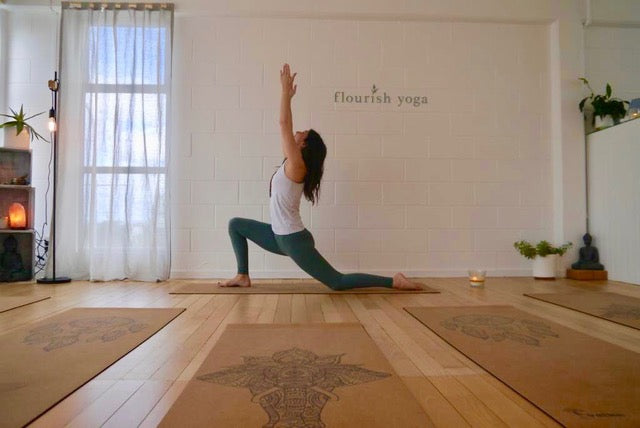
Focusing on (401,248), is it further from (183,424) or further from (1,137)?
(1,137)

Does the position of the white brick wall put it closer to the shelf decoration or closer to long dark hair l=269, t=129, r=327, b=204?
long dark hair l=269, t=129, r=327, b=204

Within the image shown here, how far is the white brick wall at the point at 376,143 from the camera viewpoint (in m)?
3.80

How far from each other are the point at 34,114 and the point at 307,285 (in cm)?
280

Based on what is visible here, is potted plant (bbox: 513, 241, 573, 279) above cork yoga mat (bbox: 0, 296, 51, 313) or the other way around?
above

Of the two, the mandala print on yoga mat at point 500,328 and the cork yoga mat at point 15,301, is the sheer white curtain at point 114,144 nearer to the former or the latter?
the cork yoga mat at point 15,301

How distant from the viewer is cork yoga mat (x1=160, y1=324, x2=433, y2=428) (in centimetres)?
97

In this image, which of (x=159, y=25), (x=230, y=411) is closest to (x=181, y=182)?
(x=159, y=25)

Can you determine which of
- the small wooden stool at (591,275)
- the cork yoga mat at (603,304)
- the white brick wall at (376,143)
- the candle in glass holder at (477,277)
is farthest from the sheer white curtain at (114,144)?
the small wooden stool at (591,275)

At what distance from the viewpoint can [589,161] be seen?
3920 mm

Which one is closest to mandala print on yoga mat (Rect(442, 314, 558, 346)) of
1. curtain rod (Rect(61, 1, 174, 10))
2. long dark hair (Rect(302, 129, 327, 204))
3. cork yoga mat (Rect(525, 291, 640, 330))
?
cork yoga mat (Rect(525, 291, 640, 330))

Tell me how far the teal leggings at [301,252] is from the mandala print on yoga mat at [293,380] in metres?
1.28

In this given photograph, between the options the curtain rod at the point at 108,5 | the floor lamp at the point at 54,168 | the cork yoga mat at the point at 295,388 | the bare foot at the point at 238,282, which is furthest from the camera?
the curtain rod at the point at 108,5

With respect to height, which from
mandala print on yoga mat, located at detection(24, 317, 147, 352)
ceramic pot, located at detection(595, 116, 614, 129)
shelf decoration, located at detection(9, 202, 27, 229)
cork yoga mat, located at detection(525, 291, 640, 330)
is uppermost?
ceramic pot, located at detection(595, 116, 614, 129)

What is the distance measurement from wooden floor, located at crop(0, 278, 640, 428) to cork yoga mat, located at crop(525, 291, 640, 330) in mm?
78
